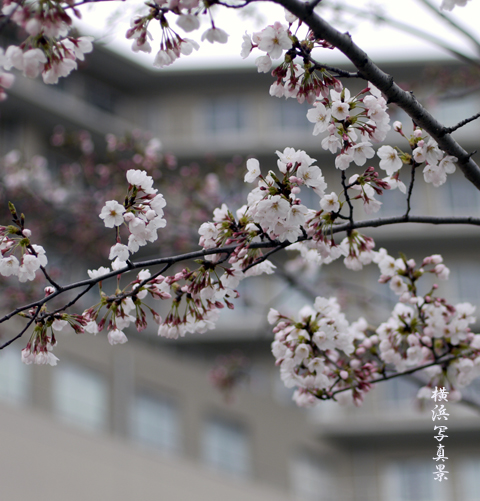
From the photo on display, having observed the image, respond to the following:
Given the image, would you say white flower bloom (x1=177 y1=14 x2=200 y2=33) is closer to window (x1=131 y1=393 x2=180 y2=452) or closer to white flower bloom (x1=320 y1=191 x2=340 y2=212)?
white flower bloom (x1=320 y1=191 x2=340 y2=212)

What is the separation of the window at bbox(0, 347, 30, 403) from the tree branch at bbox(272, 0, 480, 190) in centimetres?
1171

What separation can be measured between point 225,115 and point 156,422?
10974 mm

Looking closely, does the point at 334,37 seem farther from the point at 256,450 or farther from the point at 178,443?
the point at 256,450

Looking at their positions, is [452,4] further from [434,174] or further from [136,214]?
[136,214]

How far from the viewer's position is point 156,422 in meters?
15.4

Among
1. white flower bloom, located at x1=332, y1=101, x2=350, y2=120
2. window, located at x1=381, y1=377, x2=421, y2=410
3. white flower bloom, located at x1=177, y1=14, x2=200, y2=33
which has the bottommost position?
white flower bloom, located at x1=332, y1=101, x2=350, y2=120

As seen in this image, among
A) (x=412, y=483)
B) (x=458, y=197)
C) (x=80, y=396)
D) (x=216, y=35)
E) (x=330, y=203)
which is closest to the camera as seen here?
(x=216, y=35)

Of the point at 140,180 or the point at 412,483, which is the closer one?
the point at 140,180

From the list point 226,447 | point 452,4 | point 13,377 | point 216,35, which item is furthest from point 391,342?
point 226,447

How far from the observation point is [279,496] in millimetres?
15594

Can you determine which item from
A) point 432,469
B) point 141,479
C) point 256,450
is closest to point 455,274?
point 432,469

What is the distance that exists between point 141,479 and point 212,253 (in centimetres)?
1137

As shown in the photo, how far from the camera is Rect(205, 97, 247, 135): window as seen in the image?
21.8 metres

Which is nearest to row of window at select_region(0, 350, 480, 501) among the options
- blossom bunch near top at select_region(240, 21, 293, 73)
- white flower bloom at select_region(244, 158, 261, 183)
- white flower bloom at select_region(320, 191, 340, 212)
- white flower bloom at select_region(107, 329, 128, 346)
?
white flower bloom at select_region(107, 329, 128, 346)
